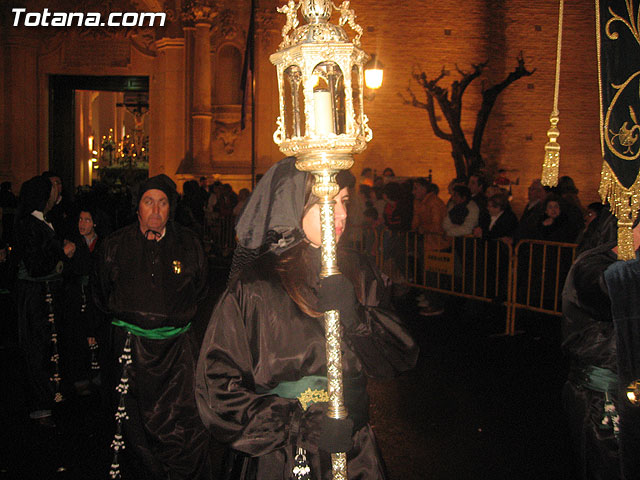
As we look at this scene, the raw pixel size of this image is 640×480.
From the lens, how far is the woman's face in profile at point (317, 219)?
2645 millimetres

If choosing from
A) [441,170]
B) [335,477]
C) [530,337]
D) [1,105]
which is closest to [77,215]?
[335,477]

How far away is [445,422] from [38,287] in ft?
12.8

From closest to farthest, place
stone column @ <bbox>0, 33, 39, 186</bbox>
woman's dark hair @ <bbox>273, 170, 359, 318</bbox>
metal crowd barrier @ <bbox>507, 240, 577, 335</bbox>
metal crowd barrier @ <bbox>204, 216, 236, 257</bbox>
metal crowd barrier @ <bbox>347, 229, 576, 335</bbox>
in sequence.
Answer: woman's dark hair @ <bbox>273, 170, 359, 318</bbox>, metal crowd barrier @ <bbox>507, 240, 577, 335</bbox>, metal crowd barrier @ <bbox>347, 229, 576, 335</bbox>, metal crowd barrier @ <bbox>204, 216, 236, 257</bbox>, stone column @ <bbox>0, 33, 39, 186</bbox>

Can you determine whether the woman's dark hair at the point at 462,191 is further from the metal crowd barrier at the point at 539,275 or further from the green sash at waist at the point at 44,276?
the green sash at waist at the point at 44,276

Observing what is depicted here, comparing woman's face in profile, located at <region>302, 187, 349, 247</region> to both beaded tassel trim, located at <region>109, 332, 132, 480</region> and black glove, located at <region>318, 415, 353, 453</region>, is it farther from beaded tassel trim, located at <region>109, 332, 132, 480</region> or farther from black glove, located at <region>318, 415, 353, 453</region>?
beaded tassel trim, located at <region>109, 332, 132, 480</region>

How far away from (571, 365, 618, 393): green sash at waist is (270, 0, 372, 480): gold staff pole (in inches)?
67.9

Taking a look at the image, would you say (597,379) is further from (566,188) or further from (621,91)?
(566,188)

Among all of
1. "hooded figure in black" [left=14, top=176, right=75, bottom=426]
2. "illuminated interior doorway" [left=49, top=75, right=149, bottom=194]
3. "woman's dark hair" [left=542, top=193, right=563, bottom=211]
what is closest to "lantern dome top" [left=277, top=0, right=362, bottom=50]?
"hooded figure in black" [left=14, top=176, right=75, bottom=426]

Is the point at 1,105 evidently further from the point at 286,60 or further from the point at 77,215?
the point at 286,60

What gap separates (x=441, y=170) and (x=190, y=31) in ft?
30.0

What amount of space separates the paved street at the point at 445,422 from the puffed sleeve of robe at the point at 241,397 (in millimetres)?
2419

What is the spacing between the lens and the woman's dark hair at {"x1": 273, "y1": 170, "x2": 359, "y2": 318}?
2.63 meters

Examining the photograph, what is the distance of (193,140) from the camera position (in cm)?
1786

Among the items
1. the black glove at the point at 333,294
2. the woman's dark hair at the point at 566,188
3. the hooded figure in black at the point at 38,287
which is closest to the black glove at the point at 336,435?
the black glove at the point at 333,294
